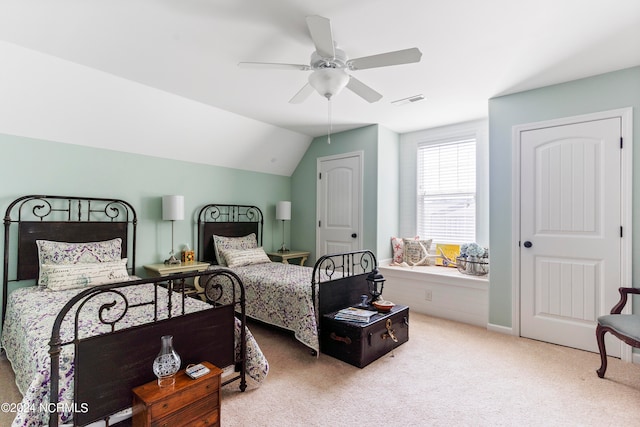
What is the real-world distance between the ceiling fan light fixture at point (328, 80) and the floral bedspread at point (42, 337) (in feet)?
5.85

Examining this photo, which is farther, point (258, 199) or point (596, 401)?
point (258, 199)

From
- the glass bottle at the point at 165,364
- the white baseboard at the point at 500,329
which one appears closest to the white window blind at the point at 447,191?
the white baseboard at the point at 500,329

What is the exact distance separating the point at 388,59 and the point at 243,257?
2.92 metres

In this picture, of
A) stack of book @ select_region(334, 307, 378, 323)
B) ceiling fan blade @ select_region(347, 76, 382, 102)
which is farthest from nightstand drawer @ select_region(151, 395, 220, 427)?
ceiling fan blade @ select_region(347, 76, 382, 102)

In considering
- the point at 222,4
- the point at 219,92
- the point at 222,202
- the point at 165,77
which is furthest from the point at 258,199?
the point at 222,4

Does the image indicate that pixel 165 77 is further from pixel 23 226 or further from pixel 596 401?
pixel 596 401

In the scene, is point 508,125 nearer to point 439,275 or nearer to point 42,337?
point 439,275

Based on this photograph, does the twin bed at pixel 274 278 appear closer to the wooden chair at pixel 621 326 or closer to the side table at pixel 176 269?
the side table at pixel 176 269

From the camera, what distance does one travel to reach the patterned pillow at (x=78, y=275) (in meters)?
2.66

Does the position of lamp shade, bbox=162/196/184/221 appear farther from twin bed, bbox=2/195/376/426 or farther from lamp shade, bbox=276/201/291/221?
lamp shade, bbox=276/201/291/221

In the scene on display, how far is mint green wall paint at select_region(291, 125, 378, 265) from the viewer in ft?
14.3

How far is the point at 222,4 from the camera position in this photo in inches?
74.4

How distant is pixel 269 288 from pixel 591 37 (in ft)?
10.7

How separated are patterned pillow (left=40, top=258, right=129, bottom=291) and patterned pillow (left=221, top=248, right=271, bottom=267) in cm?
120
